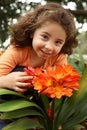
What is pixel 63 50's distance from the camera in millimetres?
2084

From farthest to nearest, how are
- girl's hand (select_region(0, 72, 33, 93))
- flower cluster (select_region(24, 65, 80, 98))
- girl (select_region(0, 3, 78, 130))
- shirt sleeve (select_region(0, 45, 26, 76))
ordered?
shirt sleeve (select_region(0, 45, 26, 76)), girl (select_region(0, 3, 78, 130)), girl's hand (select_region(0, 72, 33, 93)), flower cluster (select_region(24, 65, 80, 98))

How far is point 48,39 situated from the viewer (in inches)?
→ 68.4

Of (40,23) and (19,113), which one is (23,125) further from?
(40,23)

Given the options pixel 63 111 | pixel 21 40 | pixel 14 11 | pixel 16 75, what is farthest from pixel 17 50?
pixel 14 11

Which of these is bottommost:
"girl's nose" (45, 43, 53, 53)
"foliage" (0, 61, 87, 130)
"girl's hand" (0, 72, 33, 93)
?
"foliage" (0, 61, 87, 130)

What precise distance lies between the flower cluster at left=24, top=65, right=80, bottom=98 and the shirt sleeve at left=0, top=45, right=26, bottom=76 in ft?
1.10

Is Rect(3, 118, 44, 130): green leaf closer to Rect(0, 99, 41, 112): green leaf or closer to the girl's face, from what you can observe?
Rect(0, 99, 41, 112): green leaf

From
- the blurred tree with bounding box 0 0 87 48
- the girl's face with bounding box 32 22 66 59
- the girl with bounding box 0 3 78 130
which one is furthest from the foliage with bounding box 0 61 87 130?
the blurred tree with bounding box 0 0 87 48

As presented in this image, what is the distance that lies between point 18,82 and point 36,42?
0.95ft

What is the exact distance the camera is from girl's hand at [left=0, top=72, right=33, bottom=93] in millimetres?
1590

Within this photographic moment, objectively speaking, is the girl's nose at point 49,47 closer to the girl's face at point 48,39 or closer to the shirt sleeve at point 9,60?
the girl's face at point 48,39

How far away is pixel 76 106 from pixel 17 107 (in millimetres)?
388

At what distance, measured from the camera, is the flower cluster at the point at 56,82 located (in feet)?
4.81

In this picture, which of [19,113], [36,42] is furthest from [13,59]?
[19,113]
